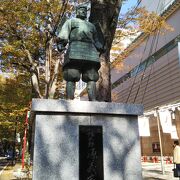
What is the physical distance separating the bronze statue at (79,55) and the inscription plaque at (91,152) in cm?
69

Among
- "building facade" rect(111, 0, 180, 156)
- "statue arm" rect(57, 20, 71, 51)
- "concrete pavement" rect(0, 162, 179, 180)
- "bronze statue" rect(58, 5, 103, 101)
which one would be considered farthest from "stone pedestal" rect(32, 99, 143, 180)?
"building facade" rect(111, 0, 180, 156)

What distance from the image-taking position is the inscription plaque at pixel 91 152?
15.7 feet

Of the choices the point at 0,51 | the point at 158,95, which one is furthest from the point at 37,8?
the point at 158,95

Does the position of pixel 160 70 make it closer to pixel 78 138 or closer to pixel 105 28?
pixel 105 28

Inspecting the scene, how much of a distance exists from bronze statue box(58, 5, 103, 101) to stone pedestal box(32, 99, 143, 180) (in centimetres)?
50

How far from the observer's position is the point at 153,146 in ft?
98.9

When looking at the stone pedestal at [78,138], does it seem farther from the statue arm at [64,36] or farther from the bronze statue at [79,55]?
the statue arm at [64,36]

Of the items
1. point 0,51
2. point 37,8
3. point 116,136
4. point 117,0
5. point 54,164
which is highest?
point 37,8

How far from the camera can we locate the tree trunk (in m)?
7.62

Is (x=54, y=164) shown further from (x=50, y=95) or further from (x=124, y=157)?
(x=50, y=95)

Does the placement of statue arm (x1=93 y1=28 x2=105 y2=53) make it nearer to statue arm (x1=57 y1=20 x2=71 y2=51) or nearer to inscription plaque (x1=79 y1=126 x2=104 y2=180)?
statue arm (x1=57 y1=20 x2=71 y2=51)

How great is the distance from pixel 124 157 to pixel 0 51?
39.7 feet

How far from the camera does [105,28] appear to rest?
779 cm

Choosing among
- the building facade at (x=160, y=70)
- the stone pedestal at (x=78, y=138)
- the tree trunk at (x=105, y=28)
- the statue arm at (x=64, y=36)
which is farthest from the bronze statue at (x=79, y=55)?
the building facade at (x=160, y=70)
